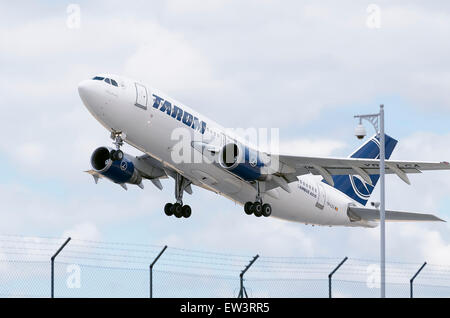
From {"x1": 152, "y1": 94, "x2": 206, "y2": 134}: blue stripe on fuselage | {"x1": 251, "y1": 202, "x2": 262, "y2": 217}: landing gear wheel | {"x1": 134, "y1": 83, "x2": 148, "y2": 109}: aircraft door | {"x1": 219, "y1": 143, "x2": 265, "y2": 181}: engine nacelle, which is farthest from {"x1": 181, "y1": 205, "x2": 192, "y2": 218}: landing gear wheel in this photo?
{"x1": 134, "y1": 83, "x2": 148, "y2": 109}: aircraft door

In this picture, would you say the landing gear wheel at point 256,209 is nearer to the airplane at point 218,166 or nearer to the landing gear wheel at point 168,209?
the airplane at point 218,166

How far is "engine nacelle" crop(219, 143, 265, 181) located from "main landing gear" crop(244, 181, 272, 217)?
1.82m

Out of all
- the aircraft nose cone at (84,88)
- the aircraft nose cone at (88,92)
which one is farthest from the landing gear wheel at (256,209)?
the aircraft nose cone at (84,88)

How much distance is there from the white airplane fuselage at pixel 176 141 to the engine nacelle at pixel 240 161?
716mm

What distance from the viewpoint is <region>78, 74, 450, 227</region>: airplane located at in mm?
28641

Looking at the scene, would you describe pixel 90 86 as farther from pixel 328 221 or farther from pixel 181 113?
pixel 328 221

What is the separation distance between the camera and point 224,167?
31.2m

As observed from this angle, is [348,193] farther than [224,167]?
Yes

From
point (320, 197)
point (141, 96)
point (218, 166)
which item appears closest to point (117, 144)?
point (141, 96)

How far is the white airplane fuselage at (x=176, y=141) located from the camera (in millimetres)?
28203
